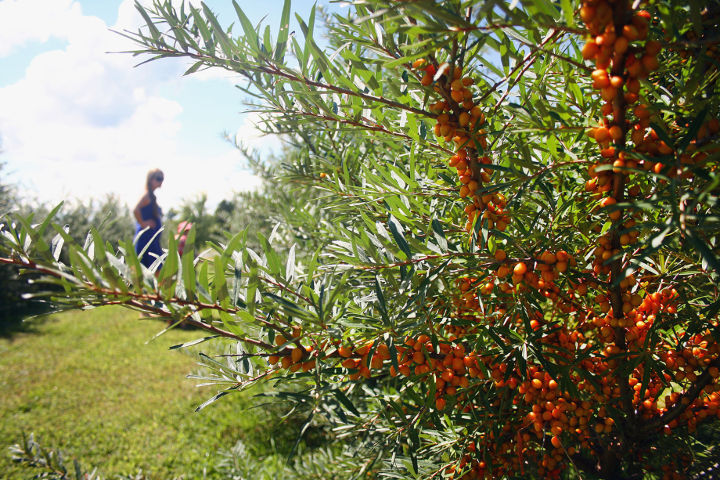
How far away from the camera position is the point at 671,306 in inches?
30.5

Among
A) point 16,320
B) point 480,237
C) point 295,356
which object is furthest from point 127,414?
point 16,320

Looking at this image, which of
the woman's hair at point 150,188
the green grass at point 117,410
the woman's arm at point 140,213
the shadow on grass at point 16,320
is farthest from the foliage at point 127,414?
the woman's hair at point 150,188

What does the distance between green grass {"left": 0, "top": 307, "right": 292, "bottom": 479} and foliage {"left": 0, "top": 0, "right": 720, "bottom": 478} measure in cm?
173

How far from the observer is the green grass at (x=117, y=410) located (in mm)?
3182

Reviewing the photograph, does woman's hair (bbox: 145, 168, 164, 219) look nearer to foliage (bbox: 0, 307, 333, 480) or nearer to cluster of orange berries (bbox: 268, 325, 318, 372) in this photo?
foliage (bbox: 0, 307, 333, 480)

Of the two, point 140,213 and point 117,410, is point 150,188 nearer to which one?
point 140,213

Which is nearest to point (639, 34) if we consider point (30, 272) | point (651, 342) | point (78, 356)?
point (651, 342)

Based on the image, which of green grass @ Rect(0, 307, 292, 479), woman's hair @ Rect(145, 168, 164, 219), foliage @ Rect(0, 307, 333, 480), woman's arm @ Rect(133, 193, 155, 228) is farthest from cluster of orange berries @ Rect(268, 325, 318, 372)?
woman's hair @ Rect(145, 168, 164, 219)

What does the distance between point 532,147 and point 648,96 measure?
21 cm

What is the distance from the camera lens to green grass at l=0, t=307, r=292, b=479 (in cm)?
318

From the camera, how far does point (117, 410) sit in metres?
4.14

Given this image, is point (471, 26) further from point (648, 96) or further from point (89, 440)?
point (89, 440)

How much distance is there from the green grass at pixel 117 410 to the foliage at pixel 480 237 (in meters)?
1.73

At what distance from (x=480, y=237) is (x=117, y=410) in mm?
4851
